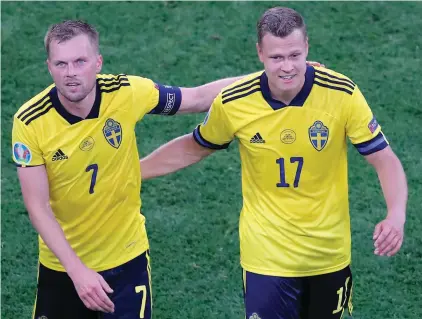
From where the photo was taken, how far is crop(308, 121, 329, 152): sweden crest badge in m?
5.24

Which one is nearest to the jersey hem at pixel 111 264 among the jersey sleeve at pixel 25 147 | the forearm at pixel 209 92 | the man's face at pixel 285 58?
the jersey sleeve at pixel 25 147

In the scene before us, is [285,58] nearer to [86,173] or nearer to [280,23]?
[280,23]

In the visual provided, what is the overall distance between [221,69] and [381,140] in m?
5.17

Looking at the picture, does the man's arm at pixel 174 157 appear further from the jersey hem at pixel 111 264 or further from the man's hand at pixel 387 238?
the man's hand at pixel 387 238

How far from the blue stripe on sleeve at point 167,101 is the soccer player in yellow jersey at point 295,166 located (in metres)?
0.24

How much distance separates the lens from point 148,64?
10.4 metres

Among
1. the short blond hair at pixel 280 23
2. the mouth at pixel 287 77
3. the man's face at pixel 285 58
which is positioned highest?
the short blond hair at pixel 280 23

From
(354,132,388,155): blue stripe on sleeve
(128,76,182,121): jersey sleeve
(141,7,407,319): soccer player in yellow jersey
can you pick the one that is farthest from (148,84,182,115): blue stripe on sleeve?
(354,132,388,155): blue stripe on sleeve

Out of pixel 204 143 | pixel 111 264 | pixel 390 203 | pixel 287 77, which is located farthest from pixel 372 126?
pixel 111 264

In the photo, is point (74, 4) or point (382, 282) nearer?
point (382, 282)

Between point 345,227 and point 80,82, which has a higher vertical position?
point 80,82

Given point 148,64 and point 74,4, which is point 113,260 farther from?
point 74,4

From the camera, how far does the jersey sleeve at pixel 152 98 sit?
18.1 feet

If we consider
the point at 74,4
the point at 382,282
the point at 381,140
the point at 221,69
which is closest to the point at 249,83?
the point at 381,140
